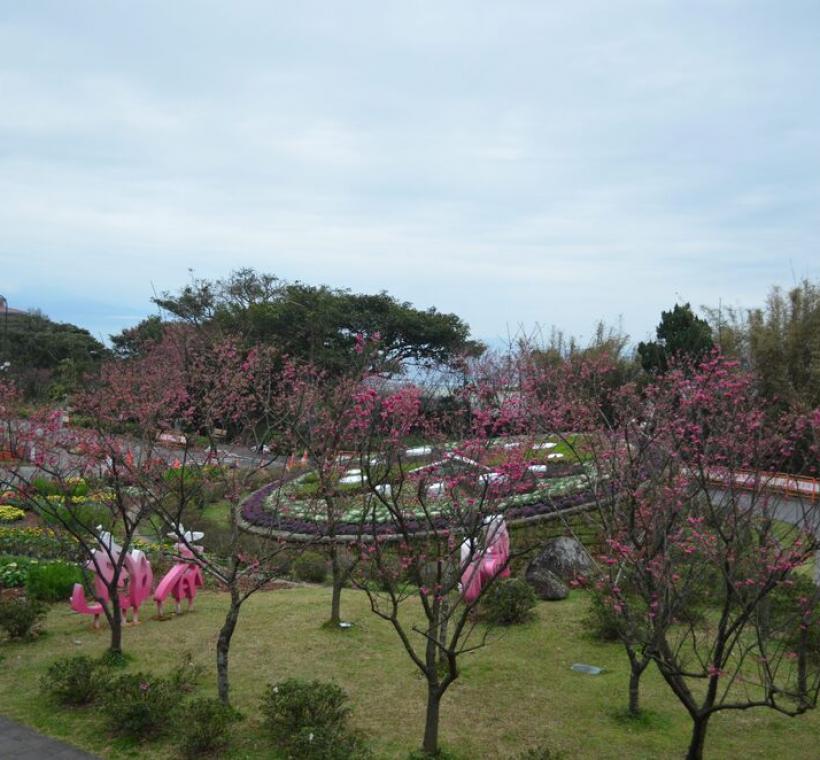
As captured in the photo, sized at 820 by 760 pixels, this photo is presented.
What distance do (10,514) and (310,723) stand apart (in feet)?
42.4

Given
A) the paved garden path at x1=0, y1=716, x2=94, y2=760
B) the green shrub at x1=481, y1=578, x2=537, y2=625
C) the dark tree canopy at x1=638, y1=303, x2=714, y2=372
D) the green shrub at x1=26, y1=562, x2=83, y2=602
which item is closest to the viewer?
the paved garden path at x1=0, y1=716, x2=94, y2=760

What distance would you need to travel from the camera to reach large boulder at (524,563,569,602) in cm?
1076

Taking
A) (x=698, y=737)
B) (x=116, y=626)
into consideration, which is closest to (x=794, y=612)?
(x=698, y=737)

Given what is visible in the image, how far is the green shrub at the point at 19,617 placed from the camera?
343 inches

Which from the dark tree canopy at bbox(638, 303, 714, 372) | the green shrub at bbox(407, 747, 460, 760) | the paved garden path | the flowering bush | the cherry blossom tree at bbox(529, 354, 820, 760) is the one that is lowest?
the paved garden path

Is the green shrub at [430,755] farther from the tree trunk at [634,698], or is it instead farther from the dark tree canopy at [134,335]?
the dark tree canopy at [134,335]

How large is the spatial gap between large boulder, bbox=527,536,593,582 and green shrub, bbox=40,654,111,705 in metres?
6.15

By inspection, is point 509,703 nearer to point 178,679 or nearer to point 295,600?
point 178,679

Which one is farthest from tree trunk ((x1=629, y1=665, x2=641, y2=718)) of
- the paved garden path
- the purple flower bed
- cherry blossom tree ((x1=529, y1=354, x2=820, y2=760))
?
the purple flower bed

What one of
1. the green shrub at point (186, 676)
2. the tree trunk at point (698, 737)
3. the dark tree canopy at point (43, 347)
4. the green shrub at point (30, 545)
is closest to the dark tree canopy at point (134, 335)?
the dark tree canopy at point (43, 347)

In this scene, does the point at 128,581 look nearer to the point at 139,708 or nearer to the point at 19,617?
the point at 19,617

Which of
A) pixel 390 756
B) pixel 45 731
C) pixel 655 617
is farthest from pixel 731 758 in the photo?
pixel 45 731

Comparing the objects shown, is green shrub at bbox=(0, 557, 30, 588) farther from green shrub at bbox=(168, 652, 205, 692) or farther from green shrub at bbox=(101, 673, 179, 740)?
green shrub at bbox=(101, 673, 179, 740)

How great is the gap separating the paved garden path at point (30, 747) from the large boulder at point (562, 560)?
262 inches
